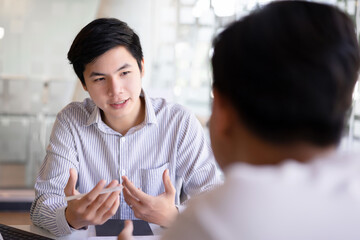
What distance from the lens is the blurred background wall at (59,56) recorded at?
4.36 metres

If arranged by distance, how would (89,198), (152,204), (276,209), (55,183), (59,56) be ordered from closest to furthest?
(276,209) < (89,198) < (152,204) < (55,183) < (59,56)

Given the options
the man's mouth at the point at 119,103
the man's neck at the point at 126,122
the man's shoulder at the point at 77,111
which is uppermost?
the man's mouth at the point at 119,103

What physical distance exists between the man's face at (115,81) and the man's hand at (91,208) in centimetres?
41

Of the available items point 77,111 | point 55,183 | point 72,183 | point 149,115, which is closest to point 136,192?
point 72,183

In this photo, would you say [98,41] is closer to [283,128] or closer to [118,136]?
[118,136]

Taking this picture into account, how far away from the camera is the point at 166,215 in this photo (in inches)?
59.5

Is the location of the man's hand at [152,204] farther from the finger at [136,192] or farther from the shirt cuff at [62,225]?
the shirt cuff at [62,225]

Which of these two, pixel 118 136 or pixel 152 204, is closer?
pixel 152 204

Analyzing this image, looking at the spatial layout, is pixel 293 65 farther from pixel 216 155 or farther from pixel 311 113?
pixel 216 155

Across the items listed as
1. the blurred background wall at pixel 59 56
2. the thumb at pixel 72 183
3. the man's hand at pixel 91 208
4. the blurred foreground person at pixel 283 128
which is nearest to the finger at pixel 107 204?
the man's hand at pixel 91 208

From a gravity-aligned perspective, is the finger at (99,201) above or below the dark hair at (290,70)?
below

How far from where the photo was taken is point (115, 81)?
5.82 feet

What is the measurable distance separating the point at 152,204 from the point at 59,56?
320 centimetres

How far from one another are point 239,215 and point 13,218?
3.83 metres
